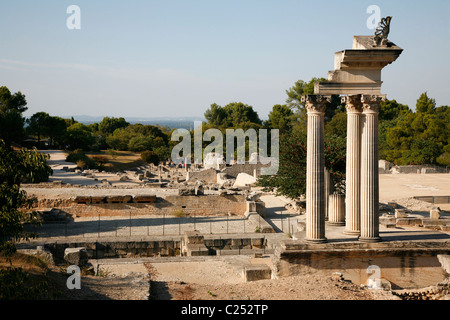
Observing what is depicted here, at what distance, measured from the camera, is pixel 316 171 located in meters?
12.8

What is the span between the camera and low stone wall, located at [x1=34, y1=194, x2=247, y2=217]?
84.5 ft

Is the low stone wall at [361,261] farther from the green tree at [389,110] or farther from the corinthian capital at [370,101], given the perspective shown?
the green tree at [389,110]

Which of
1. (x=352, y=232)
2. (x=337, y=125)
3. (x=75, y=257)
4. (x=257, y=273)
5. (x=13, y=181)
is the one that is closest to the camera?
(x=13, y=181)

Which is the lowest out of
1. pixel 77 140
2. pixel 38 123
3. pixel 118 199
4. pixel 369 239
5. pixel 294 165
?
pixel 118 199

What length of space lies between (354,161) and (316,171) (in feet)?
3.99

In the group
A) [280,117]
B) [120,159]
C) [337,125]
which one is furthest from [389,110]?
[120,159]

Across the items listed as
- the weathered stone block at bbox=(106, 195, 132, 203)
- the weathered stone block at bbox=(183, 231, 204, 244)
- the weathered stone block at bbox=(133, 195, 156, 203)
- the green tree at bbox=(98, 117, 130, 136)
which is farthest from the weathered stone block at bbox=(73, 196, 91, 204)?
the green tree at bbox=(98, 117, 130, 136)

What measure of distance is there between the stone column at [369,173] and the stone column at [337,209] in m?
1.93

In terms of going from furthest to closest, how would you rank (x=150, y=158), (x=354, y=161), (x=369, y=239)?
(x=150, y=158) < (x=354, y=161) < (x=369, y=239)

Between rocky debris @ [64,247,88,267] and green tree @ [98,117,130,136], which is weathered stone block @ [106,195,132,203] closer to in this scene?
rocky debris @ [64,247,88,267]

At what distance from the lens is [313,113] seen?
12.9 meters

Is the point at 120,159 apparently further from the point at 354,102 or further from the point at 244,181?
the point at 354,102
